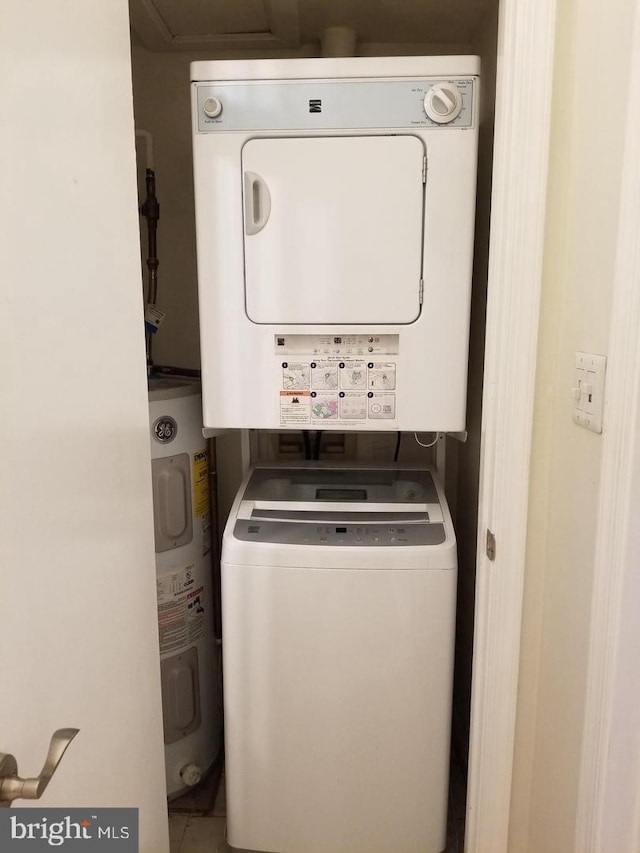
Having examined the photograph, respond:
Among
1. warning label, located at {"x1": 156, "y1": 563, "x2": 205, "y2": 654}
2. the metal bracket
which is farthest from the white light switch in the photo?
warning label, located at {"x1": 156, "y1": 563, "x2": 205, "y2": 654}

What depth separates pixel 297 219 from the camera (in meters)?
1.25

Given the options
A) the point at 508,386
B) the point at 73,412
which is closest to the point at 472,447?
the point at 508,386

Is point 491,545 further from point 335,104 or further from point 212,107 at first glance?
point 212,107

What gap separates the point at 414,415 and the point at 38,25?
94 cm

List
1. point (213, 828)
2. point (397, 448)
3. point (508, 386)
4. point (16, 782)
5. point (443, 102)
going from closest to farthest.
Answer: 1. point (16, 782)
2. point (508, 386)
3. point (443, 102)
4. point (213, 828)
5. point (397, 448)

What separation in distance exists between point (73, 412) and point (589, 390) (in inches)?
26.7

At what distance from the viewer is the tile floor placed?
1473 mm

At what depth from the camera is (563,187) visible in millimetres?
922

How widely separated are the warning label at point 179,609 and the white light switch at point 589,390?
41.0 inches

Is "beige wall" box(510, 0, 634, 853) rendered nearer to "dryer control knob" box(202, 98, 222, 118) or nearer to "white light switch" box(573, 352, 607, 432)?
"white light switch" box(573, 352, 607, 432)

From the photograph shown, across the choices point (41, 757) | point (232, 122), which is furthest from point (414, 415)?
point (41, 757)

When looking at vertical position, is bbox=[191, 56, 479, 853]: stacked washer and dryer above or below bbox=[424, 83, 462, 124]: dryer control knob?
below

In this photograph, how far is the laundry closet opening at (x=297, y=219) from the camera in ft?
4.18

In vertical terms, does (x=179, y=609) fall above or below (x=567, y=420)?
below
